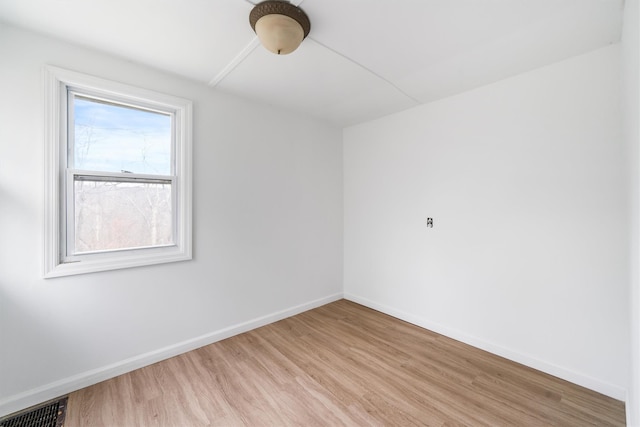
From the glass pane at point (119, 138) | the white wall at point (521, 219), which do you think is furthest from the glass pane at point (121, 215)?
the white wall at point (521, 219)

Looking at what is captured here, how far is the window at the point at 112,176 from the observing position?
1772 millimetres

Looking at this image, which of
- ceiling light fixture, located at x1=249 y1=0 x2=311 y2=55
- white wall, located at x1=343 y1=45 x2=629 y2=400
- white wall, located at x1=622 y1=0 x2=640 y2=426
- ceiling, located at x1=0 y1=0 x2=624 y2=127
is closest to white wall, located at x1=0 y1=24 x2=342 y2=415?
ceiling, located at x1=0 y1=0 x2=624 y2=127

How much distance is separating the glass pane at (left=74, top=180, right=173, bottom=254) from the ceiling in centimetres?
102

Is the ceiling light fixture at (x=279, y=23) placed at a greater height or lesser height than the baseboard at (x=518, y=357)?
greater

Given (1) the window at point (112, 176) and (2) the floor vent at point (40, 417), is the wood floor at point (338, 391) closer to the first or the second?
(2) the floor vent at point (40, 417)

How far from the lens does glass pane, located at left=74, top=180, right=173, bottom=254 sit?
1.92m

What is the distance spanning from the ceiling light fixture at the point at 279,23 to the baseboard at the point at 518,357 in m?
2.85

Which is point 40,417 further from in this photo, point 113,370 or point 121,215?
point 121,215

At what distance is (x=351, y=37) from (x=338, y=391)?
2.47 m

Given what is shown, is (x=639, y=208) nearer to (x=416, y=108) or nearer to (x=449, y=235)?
(x=449, y=235)

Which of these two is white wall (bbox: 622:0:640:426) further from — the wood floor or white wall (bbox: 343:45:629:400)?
white wall (bbox: 343:45:629:400)

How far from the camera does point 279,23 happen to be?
148cm

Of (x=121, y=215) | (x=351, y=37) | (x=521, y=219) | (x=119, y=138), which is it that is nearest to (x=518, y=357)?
(x=521, y=219)

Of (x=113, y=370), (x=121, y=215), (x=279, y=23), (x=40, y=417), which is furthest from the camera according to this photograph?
(x=121, y=215)
